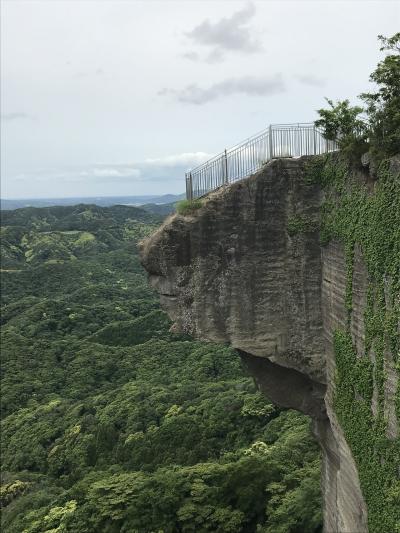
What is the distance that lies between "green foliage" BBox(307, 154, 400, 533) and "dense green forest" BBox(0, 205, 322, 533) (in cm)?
903

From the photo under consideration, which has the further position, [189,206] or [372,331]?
[189,206]

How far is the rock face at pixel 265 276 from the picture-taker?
1193 cm

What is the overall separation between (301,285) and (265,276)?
953 mm

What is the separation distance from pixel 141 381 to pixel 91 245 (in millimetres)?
95398

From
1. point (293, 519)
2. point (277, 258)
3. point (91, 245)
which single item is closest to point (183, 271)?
point (277, 258)

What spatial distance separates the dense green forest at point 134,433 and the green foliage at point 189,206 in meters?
12.3

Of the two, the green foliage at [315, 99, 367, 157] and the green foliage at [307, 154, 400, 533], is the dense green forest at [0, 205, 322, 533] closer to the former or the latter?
the green foliage at [307, 154, 400, 533]

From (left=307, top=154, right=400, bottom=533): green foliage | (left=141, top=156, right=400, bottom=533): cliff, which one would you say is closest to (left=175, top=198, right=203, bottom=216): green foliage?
(left=141, top=156, right=400, bottom=533): cliff

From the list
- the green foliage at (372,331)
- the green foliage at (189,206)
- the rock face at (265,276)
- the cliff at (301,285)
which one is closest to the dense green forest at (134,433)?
the cliff at (301,285)

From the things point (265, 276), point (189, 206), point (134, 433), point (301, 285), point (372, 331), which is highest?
point (189, 206)

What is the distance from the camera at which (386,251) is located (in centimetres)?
897

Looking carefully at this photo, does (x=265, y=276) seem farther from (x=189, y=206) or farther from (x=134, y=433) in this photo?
(x=134, y=433)

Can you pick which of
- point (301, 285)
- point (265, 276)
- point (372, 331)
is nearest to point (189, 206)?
point (265, 276)

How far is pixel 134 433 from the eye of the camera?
1540 inches
